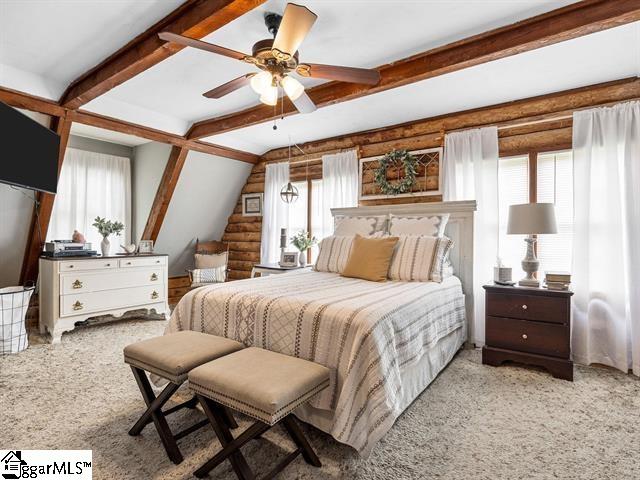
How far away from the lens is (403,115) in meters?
3.96

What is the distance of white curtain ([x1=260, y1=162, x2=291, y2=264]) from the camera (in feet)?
17.3

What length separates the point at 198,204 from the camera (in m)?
5.33

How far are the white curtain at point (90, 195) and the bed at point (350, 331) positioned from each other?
307cm

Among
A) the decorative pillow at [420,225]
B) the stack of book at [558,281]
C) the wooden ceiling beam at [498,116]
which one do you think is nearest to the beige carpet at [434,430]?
the stack of book at [558,281]

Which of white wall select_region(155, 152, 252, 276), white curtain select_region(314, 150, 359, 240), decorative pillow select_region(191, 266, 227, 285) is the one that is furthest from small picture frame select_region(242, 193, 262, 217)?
white curtain select_region(314, 150, 359, 240)

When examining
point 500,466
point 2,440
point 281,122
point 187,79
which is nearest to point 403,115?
point 281,122

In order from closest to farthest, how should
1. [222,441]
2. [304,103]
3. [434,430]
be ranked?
1. [222,441]
2. [434,430]
3. [304,103]

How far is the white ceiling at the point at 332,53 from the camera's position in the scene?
2.12 m

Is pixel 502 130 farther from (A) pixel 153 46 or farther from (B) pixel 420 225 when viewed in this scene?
(A) pixel 153 46

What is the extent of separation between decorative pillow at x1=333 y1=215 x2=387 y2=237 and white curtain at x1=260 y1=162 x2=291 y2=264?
1.45 meters

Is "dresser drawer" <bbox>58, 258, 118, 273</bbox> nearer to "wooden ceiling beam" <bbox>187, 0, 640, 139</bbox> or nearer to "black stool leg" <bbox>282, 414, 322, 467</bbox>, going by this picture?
"wooden ceiling beam" <bbox>187, 0, 640, 139</bbox>

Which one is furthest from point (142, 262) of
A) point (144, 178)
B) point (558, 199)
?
point (558, 199)

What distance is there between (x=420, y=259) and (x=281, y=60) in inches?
75.9

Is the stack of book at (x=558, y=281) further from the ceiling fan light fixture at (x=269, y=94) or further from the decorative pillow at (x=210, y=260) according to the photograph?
the decorative pillow at (x=210, y=260)
